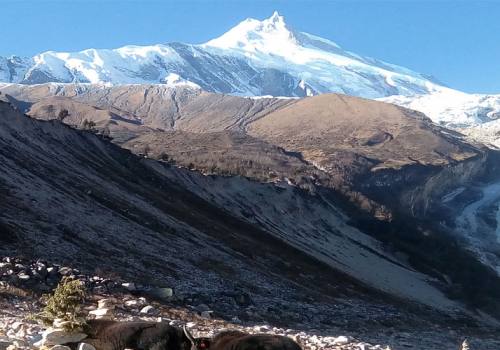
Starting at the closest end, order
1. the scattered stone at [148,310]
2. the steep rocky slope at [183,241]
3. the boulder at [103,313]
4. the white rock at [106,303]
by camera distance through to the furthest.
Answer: the boulder at [103,313], the white rock at [106,303], the scattered stone at [148,310], the steep rocky slope at [183,241]

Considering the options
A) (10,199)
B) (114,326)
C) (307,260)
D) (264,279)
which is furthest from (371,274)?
(114,326)

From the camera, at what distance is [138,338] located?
12031 mm

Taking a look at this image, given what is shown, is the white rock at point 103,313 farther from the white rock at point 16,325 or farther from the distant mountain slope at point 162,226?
the distant mountain slope at point 162,226

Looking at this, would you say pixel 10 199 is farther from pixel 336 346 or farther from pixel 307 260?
pixel 307 260

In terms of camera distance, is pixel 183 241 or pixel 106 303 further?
pixel 183 241

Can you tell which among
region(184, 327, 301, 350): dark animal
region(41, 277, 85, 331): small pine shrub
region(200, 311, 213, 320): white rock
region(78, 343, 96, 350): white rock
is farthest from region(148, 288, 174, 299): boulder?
region(78, 343, 96, 350): white rock

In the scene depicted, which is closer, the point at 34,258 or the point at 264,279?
the point at 34,258

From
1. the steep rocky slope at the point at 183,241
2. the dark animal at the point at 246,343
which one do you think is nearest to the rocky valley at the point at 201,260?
the steep rocky slope at the point at 183,241

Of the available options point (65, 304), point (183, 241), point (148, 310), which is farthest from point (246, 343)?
point (183, 241)

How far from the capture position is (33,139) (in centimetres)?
6344

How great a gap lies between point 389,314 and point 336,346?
27.1 meters

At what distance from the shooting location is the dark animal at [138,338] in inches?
468

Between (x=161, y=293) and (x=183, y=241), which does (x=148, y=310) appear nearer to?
(x=161, y=293)

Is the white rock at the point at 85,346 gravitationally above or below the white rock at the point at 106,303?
above
